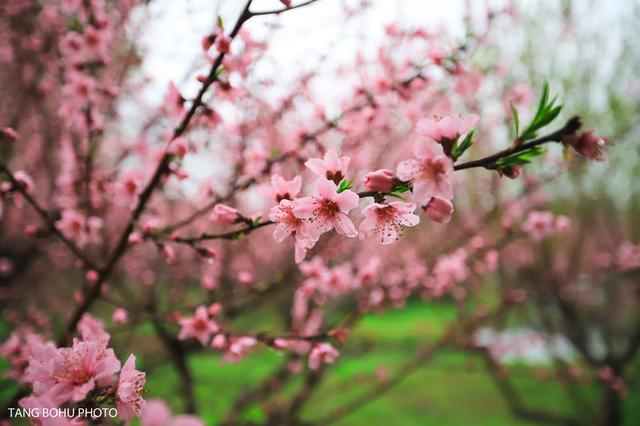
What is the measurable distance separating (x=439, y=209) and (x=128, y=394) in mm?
967

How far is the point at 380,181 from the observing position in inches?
39.5

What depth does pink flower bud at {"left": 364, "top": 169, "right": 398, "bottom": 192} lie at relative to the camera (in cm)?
100

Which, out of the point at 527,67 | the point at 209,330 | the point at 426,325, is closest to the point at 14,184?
the point at 209,330

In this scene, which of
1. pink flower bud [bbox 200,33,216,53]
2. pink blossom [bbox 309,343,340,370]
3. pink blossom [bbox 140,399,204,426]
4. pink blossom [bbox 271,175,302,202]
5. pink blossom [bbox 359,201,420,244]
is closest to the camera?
pink blossom [bbox 140,399,204,426]

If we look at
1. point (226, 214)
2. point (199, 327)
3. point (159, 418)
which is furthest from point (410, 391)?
point (159, 418)

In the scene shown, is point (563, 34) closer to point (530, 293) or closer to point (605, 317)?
point (530, 293)

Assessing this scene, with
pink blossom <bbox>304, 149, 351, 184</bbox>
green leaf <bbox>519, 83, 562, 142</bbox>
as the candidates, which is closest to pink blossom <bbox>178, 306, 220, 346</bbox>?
pink blossom <bbox>304, 149, 351, 184</bbox>

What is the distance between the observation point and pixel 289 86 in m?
3.30

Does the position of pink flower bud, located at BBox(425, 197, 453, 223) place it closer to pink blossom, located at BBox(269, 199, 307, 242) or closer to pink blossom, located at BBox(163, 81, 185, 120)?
pink blossom, located at BBox(269, 199, 307, 242)

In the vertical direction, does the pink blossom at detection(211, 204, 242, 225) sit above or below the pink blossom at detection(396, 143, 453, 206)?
above

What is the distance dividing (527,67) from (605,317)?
14.0ft

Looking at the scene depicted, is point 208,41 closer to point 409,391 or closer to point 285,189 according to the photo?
point 285,189

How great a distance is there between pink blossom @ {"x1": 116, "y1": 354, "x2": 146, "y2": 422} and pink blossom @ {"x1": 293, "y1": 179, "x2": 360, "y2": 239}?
0.62 m

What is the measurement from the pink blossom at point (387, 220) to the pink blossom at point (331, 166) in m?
0.13
